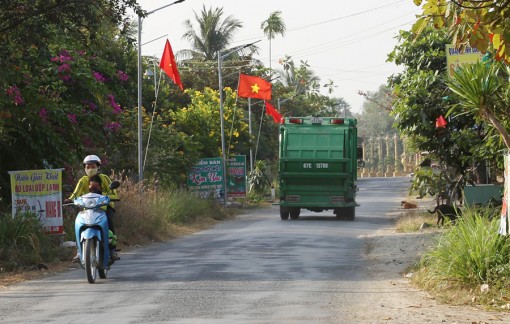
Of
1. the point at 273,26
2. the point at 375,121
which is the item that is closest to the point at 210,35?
the point at 273,26

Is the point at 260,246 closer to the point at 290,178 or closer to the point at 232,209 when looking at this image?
the point at 290,178

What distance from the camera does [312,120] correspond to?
30.0 m

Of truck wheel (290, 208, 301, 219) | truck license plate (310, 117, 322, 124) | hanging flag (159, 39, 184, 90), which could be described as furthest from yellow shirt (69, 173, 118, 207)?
truck wheel (290, 208, 301, 219)

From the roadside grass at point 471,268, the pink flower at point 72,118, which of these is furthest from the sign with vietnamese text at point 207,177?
the roadside grass at point 471,268

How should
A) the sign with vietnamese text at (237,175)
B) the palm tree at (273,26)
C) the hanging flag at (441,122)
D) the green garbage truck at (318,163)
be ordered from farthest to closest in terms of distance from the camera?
the palm tree at (273,26)
the sign with vietnamese text at (237,175)
the green garbage truck at (318,163)
the hanging flag at (441,122)

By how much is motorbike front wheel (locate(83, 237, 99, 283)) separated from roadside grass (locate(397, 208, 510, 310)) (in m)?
4.39

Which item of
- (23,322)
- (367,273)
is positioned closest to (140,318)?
(23,322)

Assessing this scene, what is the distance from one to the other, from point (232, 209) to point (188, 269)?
24.1 m

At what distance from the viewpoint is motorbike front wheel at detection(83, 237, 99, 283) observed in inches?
521

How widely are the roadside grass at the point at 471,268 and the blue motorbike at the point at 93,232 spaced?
436cm

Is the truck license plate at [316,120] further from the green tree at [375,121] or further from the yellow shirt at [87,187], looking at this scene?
the green tree at [375,121]

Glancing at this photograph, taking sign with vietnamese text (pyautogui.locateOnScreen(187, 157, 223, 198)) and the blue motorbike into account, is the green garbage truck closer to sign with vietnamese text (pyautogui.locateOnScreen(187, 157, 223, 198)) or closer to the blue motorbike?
sign with vietnamese text (pyautogui.locateOnScreen(187, 157, 223, 198))

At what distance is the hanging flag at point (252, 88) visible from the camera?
40.0m

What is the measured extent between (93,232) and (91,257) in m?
0.35
